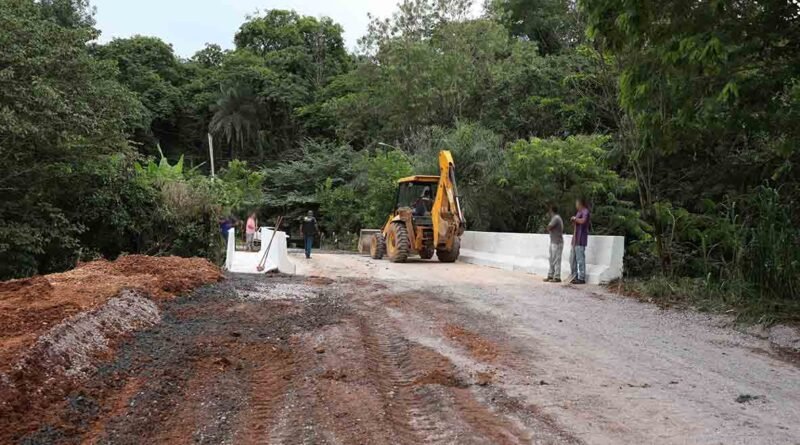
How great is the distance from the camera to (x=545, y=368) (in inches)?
241

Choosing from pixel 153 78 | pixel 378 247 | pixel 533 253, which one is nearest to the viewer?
pixel 533 253

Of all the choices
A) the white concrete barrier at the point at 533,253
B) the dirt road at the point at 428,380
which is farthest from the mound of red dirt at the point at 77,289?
the white concrete barrier at the point at 533,253

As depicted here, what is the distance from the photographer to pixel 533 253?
53.8ft

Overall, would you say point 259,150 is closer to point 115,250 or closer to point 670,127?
point 115,250

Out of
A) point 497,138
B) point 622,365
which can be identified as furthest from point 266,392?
point 497,138

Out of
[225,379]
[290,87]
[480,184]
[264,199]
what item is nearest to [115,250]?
[480,184]

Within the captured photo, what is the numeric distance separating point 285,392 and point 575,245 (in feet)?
30.9

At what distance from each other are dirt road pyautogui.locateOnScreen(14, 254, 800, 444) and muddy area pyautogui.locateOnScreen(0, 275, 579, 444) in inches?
0.7

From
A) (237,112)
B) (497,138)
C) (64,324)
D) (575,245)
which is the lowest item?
(64,324)

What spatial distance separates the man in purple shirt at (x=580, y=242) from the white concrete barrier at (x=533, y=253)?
0.24 m

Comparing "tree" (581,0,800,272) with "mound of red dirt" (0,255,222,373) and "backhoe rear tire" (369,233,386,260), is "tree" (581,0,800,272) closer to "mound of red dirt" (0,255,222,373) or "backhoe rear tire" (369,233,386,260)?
"mound of red dirt" (0,255,222,373)

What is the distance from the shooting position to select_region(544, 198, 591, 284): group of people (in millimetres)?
13102

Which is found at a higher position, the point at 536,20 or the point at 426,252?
the point at 536,20

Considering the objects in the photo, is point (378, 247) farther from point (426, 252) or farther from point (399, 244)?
point (399, 244)
